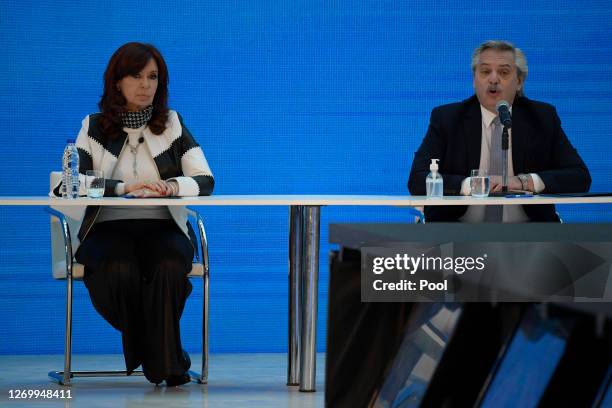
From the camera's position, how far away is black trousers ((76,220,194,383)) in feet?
11.3

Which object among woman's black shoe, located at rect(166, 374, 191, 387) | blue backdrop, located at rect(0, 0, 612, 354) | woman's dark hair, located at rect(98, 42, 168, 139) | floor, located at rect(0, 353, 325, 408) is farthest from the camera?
blue backdrop, located at rect(0, 0, 612, 354)

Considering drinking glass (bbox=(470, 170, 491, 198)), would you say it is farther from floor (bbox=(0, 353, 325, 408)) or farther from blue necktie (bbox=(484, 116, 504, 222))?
floor (bbox=(0, 353, 325, 408))

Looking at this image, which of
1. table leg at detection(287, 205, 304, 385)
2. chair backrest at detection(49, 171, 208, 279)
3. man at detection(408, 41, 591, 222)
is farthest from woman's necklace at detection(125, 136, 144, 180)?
man at detection(408, 41, 591, 222)

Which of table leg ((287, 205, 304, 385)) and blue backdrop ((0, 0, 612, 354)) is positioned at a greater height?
blue backdrop ((0, 0, 612, 354))

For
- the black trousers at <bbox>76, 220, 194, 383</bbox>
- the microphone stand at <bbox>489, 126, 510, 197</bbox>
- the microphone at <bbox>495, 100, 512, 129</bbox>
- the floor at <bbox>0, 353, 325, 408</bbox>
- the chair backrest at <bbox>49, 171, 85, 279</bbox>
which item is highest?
the microphone at <bbox>495, 100, 512, 129</bbox>

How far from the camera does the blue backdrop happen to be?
4.70m

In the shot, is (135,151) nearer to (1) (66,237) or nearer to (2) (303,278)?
(1) (66,237)

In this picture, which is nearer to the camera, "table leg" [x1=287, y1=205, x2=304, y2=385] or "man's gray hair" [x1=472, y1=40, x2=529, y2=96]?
"table leg" [x1=287, y1=205, x2=304, y2=385]

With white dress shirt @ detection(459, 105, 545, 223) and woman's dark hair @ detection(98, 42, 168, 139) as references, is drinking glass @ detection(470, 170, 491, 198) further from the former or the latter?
woman's dark hair @ detection(98, 42, 168, 139)

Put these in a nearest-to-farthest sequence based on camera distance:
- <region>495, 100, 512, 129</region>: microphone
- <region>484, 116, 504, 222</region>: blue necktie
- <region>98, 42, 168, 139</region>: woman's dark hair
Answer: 1. <region>495, 100, 512, 129</region>: microphone
2. <region>98, 42, 168, 139</region>: woman's dark hair
3. <region>484, 116, 504, 222</region>: blue necktie

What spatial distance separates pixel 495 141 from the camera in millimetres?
3736

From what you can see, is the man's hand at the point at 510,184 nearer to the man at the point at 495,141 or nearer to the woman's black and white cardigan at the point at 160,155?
the man at the point at 495,141

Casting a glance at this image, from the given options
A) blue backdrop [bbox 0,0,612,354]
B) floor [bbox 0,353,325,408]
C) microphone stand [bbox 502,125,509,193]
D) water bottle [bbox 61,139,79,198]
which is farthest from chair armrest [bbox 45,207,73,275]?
microphone stand [bbox 502,125,509,193]

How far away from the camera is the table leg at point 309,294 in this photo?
11.5 feet
